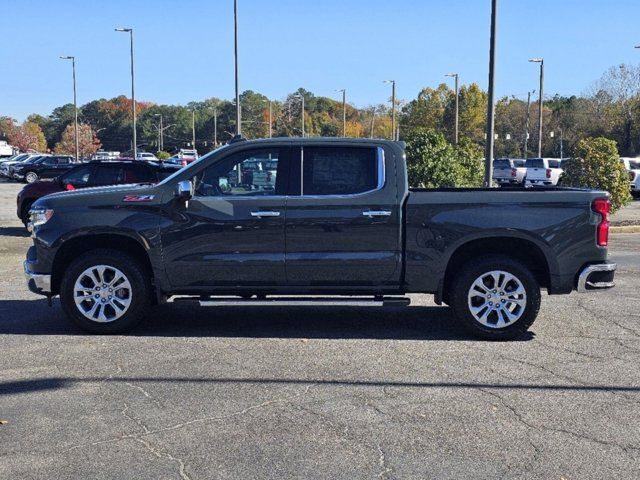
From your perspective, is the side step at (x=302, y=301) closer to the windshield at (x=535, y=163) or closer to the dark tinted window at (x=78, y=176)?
the dark tinted window at (x=78, y=176)

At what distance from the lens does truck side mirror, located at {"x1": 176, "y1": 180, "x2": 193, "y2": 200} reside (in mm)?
7289

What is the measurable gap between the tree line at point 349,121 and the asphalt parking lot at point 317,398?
11.3m

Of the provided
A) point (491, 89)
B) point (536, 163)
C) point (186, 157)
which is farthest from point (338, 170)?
point (186, 157)

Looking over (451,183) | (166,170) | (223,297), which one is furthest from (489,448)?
(451,183)

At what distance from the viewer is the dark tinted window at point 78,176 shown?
16172mm

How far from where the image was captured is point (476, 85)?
79625 mm

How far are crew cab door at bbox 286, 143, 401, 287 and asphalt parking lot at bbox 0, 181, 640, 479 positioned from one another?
26.3 inches

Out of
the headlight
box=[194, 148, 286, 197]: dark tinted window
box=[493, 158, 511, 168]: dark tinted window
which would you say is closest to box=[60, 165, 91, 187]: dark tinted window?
the headlight

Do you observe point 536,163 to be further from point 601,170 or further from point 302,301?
point 302,301

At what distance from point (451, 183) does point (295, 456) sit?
13.8 metres

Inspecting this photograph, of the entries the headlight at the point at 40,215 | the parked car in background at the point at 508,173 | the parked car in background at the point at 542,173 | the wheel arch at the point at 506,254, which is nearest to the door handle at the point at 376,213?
the wheel arch at the point at 506,254

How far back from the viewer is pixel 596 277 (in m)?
7.39

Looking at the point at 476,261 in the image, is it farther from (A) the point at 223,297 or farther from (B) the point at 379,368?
(A) the point at 223,297

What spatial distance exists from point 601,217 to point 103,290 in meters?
4.89
